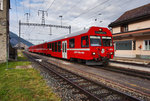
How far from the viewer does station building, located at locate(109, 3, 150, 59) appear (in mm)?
17266

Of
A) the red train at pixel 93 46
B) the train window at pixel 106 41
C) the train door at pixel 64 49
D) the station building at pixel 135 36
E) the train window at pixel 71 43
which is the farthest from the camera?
the station building at pixel 135 36

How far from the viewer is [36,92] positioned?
4.49m

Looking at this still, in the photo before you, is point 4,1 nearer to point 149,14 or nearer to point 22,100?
point 22,100

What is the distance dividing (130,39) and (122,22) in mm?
3732

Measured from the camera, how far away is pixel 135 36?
18875 millimetres

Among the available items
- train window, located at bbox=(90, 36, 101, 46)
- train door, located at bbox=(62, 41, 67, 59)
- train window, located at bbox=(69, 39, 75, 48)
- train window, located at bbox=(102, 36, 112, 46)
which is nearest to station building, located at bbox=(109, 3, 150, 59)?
train window, located at bbox=(102, 36, 112, 46)

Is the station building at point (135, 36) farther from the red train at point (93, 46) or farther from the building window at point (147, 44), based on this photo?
the red train at point (93, 46)

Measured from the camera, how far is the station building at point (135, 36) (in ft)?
56.6

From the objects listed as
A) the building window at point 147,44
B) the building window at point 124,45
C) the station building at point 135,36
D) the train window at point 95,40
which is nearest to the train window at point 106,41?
the train window at point 95,40

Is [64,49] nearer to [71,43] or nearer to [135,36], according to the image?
[71,43]

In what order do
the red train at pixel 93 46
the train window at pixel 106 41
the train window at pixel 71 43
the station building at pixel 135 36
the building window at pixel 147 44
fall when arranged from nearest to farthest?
the red train at pixel 93 46 → the train window at pixel 106 41 → the train window at pixel 71 43 → the building window at pixel 147 44 → the station building at pixel 135 36

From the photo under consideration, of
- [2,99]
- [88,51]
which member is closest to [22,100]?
[2,99]

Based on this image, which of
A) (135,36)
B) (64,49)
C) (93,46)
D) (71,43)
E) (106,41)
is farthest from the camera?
(135,36)

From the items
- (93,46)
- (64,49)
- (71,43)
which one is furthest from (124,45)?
(93,46)
